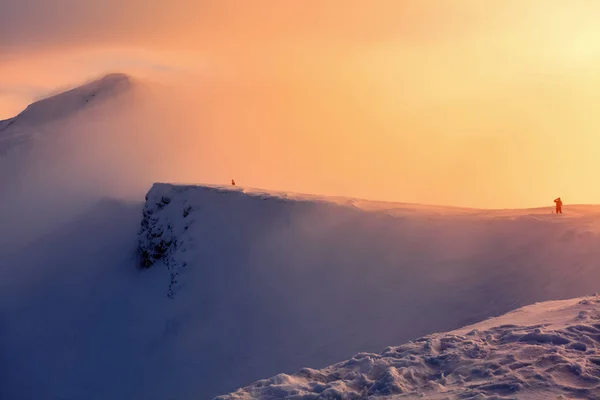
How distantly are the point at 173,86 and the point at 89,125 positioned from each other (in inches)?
670

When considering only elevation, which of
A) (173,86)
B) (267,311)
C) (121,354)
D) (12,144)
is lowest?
(121,354)

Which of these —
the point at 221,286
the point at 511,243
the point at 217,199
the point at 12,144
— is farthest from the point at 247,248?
the point at 12,144

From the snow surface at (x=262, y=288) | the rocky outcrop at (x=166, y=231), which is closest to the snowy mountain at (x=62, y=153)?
the snow surface at (x=262, y=288)

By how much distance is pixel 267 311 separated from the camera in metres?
17.8

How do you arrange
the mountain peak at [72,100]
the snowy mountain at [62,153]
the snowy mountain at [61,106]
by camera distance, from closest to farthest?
the snowy mountain at [62,153] → the snowy mountain at [61,106] → the mountain peak at [72,100]

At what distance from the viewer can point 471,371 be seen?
19.0 ft

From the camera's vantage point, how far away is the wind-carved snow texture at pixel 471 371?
5.25m

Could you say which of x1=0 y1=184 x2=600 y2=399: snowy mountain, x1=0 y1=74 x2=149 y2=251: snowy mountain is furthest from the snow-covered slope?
x1=0 y1=74 x2=149 y2=251: snowy mountain

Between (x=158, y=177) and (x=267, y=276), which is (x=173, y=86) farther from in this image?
(x=267, y=276)

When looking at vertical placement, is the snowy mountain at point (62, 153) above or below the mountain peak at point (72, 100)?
below

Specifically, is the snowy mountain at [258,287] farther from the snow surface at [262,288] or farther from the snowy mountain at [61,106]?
the snowy mountain at [61,106]

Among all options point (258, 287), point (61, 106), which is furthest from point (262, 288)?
point (61, 106)

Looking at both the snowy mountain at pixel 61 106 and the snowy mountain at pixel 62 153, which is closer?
the snowy mountain at pixel 62 153

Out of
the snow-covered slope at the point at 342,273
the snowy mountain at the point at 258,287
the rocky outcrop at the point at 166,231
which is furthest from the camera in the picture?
the rocky outcrop at the point at 166,231
